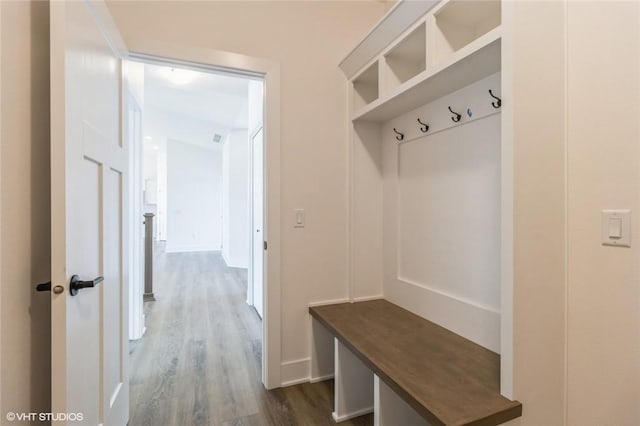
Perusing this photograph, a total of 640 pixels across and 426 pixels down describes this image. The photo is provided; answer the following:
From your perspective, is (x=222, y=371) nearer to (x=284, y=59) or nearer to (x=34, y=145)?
(x=34, y=145)

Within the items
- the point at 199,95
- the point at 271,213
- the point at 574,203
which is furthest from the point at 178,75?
the point at 574,203

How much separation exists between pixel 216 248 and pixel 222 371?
7031 mm

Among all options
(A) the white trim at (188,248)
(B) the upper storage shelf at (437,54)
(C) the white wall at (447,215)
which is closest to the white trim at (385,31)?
(B) the upper storage shelf at (437,54)

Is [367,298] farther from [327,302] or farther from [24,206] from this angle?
[24,206]

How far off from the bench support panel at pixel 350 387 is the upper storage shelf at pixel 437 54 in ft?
4.69

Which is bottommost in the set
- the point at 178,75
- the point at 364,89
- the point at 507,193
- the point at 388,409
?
the point at 388,409

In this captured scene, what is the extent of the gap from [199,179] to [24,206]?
8.12 m

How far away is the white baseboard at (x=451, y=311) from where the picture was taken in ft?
4.62

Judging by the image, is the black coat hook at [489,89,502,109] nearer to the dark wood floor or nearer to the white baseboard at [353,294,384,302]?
the white baseboard at [353,294,384,302]

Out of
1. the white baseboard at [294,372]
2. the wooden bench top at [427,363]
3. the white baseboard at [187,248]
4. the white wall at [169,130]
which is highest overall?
the white wall at [169,130]

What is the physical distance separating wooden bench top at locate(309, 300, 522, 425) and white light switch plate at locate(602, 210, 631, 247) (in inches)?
24.9

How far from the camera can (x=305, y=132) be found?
2039mm

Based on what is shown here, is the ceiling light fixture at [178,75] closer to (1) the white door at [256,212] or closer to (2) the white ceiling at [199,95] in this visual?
(2) the white ceiling at [199,95]

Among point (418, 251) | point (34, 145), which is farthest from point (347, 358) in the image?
point (34, 145)
